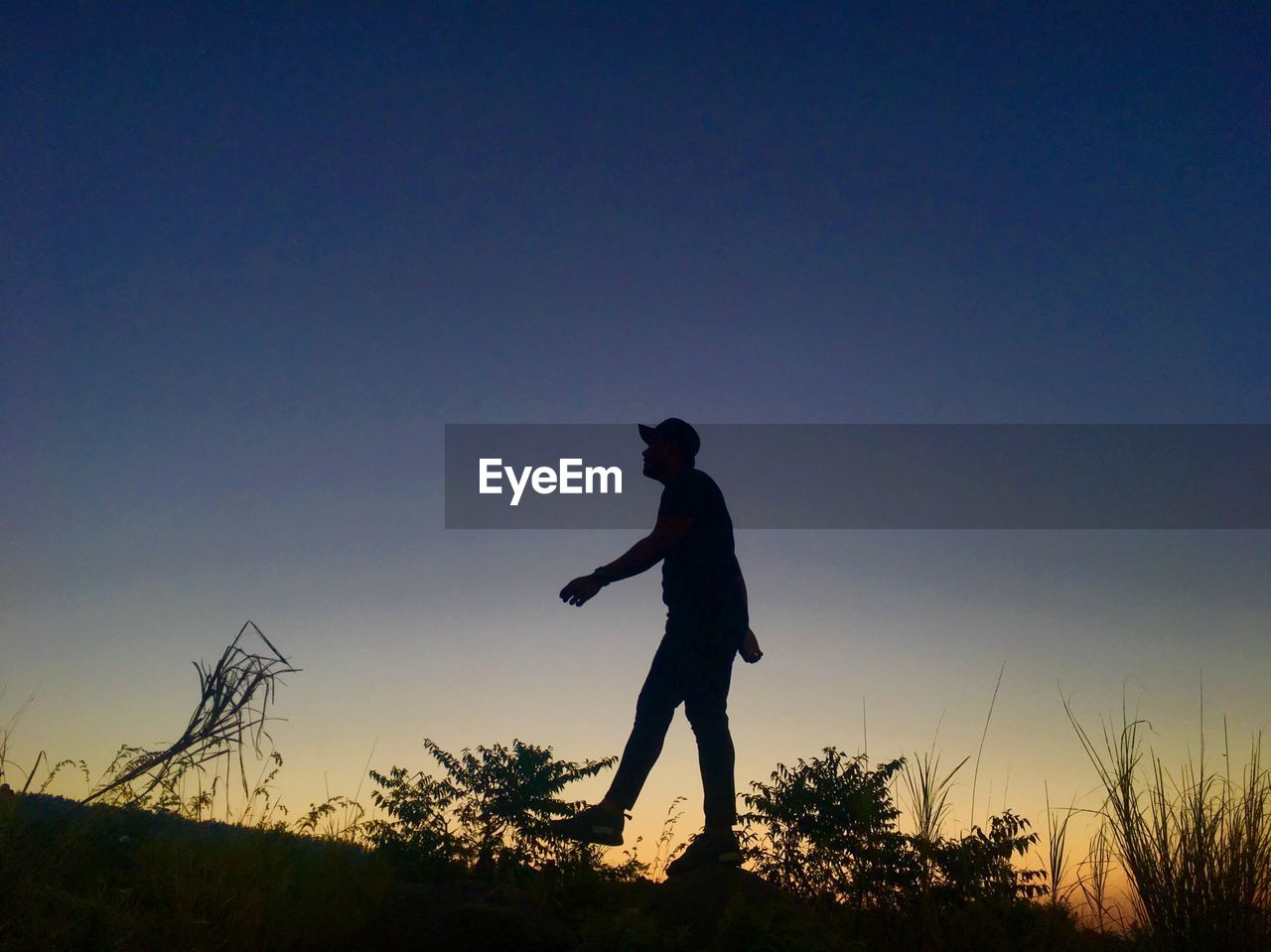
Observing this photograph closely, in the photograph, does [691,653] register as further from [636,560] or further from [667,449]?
[667,449]

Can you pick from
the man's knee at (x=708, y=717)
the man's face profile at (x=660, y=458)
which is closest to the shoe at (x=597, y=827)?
the man's knee at (x=708, y=717)

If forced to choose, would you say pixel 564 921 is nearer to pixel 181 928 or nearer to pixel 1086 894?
pixel 181 928

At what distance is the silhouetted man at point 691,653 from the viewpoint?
6.21 m

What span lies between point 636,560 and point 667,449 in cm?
99

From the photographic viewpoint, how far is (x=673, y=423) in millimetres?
7016

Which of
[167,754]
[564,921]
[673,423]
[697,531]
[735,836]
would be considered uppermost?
[673,423]

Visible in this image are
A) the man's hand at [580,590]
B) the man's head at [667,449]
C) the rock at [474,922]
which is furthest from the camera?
the man's head at [667,449]

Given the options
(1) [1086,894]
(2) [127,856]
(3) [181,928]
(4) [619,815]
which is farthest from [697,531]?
(2) [127,856]

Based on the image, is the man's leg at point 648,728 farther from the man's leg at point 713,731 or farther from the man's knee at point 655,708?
the man's leg at point 713,731

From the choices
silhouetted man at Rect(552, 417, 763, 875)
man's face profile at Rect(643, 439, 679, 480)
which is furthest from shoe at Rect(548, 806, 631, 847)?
man's face profile at Rect(643, 439, 679, 480)

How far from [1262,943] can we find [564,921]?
143 inches

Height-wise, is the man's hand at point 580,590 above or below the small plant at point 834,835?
above

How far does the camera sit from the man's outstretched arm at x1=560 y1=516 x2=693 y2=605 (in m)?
6.13

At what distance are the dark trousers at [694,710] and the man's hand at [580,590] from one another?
0.69 metres
